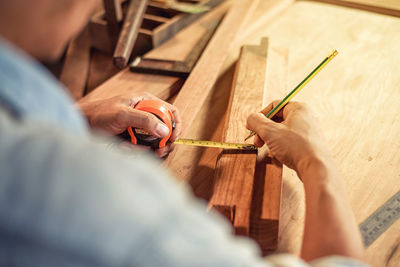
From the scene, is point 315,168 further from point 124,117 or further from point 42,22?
point 42,22

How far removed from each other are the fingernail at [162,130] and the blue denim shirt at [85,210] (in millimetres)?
783

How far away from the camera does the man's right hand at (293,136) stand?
1.23 meters

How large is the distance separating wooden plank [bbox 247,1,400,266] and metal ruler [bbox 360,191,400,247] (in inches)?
0.7

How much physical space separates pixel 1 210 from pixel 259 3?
244 centimetres

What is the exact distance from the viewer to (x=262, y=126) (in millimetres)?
1378

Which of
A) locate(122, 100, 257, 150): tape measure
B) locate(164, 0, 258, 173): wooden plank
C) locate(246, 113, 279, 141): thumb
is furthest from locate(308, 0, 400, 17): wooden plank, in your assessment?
locate(122, 100, 257, 150): tape measure

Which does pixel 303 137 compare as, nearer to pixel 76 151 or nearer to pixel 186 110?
pixel 186 110

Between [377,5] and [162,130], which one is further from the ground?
[377,5]

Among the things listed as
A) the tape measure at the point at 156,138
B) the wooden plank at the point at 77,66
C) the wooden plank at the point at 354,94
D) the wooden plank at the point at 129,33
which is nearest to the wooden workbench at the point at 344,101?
the wooden plank at the point at 354,94

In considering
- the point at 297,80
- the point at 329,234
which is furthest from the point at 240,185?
the point at 297,80

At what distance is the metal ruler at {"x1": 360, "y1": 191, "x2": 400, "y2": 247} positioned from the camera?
1228 mm

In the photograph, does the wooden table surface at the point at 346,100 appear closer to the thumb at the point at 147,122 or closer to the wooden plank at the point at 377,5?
the wooden plank at the point at 377,5

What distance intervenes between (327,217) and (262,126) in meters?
0.47

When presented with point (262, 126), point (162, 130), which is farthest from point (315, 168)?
point (162, 130)
